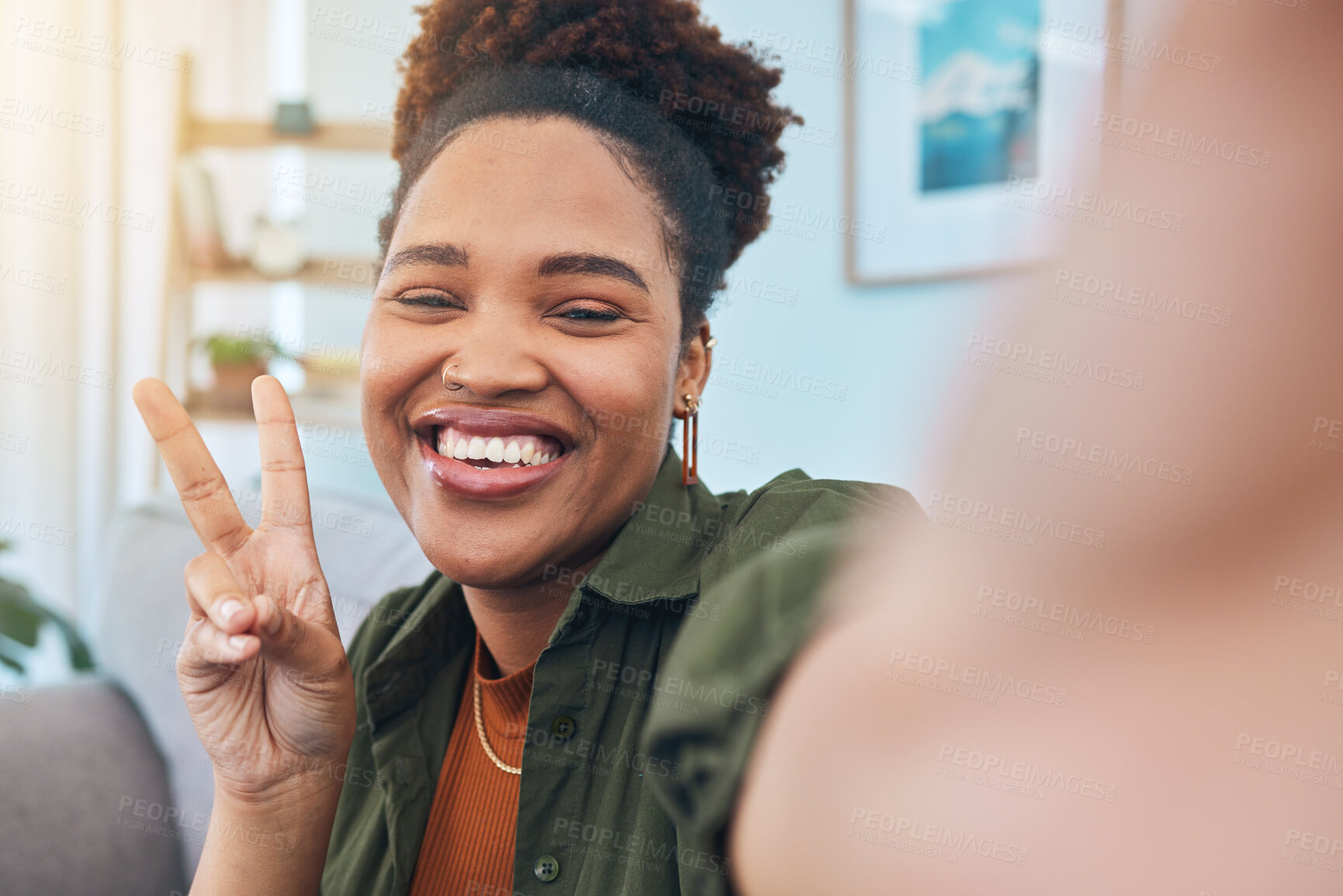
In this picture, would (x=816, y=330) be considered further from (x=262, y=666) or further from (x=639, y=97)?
(x=262, y=666)

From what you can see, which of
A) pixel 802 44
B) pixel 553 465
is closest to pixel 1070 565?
pixel 553 465

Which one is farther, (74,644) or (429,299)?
(74,644)

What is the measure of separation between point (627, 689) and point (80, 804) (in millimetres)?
995

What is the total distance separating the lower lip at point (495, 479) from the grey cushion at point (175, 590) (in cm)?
55

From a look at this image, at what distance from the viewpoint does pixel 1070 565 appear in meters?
0.35

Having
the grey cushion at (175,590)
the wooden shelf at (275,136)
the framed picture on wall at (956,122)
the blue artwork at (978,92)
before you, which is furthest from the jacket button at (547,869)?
the wooden shelf at (275,136)

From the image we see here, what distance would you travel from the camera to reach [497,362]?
0.84 m

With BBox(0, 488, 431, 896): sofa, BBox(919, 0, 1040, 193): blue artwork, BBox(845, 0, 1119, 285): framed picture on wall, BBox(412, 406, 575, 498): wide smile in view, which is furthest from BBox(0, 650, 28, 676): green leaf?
BBox(919, 0, 1040, 193): blue artwork

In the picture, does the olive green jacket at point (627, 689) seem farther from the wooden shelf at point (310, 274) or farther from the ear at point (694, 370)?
the wooden shelf at point (310, 274)

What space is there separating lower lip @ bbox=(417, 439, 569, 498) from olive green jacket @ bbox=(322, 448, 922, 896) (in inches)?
3.5

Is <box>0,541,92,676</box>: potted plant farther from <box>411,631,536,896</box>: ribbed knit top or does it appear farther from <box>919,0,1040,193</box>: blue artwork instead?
<box>919,0,1040,193</box>: blue artwork

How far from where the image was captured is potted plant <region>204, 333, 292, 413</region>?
2.21 metres

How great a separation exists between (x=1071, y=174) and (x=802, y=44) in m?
1.71

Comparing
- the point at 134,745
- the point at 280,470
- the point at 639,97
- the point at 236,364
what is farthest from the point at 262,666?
the point at 236,364
